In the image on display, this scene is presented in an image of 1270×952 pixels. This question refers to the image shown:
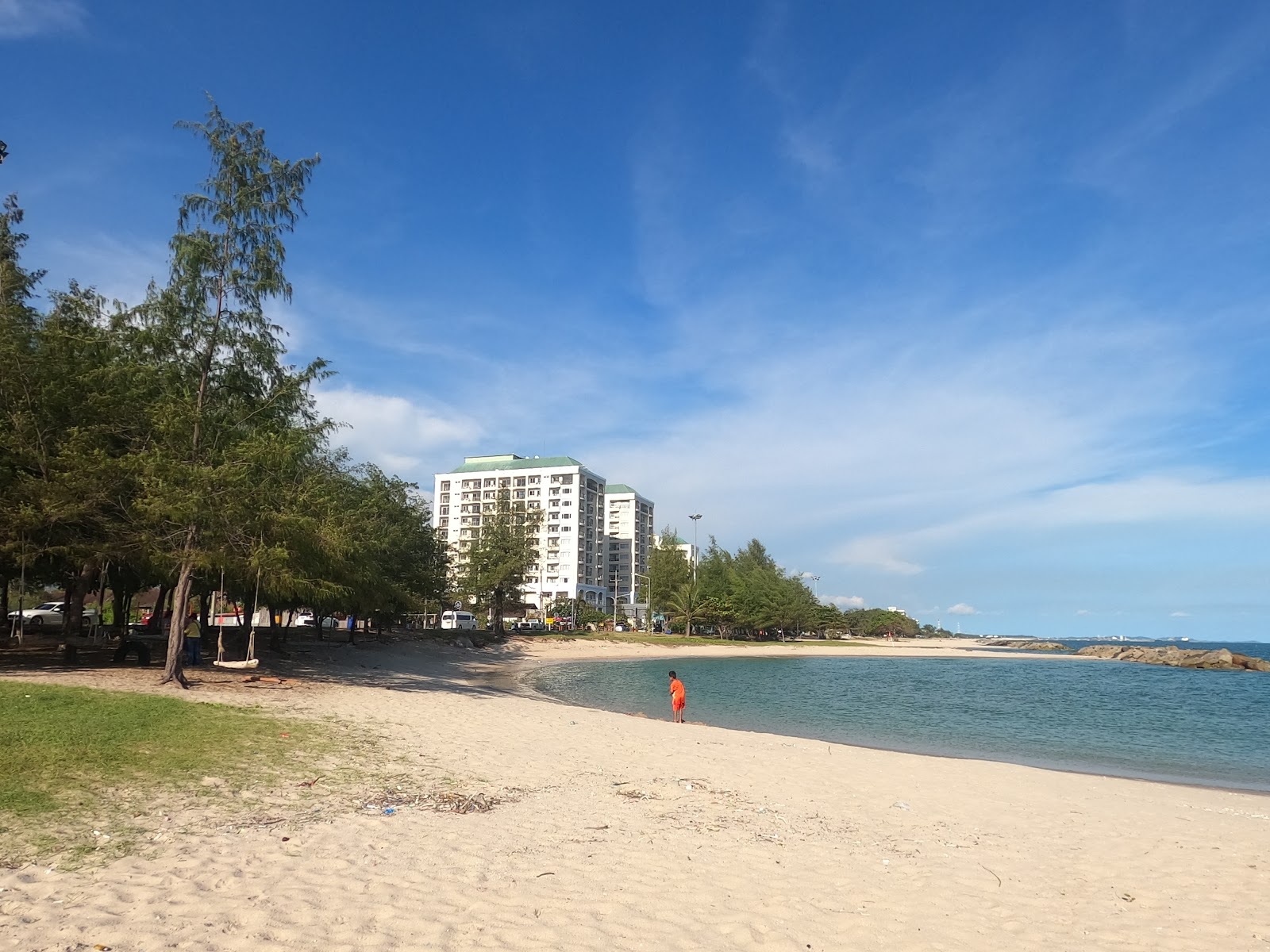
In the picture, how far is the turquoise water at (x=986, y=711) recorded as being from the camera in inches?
909

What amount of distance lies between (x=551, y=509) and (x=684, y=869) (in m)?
140

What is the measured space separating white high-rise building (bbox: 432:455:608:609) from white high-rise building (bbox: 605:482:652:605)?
5881 millimetres

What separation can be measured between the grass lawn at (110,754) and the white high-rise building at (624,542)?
151m

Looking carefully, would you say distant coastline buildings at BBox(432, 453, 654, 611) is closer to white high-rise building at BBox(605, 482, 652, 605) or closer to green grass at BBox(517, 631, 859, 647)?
white high-rise building at BBox(605, 482, 652, 605)

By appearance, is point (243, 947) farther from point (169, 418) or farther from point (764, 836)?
point (169, 418)

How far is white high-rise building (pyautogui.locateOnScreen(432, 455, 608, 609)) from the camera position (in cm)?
14388

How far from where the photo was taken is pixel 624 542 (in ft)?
549

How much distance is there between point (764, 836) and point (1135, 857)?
494 centimetres

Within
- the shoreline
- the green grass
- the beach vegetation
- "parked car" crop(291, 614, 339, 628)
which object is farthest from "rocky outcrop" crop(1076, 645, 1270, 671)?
the beach vegetation

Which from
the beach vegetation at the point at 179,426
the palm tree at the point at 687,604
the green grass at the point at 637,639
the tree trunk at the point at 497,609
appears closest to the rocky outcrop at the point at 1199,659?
the green grass at the point at 637,639

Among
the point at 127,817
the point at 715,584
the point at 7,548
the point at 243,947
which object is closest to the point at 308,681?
the point at 7,548

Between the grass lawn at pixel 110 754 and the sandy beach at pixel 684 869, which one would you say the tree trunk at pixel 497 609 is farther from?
the sandy beach at pixel 684 869

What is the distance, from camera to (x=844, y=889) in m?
7.77

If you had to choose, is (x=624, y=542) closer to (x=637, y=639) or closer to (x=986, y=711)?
(x=637, y=639)
